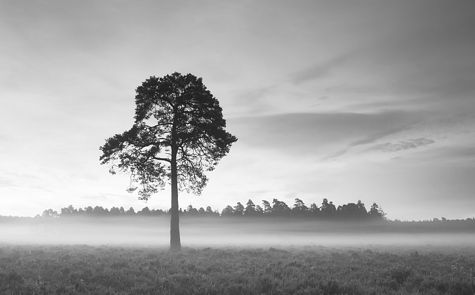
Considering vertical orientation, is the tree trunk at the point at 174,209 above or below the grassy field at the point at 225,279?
above

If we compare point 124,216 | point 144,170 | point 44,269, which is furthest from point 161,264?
point 124,216

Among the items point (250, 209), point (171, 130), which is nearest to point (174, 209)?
point (171, 130)

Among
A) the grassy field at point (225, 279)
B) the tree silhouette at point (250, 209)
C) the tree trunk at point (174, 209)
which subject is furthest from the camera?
the tree silhouette at point (250, 209)

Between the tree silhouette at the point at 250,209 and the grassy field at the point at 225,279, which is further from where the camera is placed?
the tree silhouette at the point at 250,209

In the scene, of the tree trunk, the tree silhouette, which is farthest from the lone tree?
the tree silhouette

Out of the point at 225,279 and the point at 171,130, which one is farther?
the point at 171,130

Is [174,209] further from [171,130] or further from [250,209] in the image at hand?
[250,209]

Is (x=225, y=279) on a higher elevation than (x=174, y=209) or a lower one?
lower

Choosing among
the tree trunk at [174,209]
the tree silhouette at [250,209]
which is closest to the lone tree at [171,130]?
the tree trunk at [174,209]

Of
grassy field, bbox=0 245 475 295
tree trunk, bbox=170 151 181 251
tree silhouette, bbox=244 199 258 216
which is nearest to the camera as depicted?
grassy field, bbox=0 245 475 295

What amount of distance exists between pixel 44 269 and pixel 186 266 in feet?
18.6

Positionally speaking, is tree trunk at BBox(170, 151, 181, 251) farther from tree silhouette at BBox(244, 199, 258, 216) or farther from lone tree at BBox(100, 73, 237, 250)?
tree silhouette at BBox(244, 199, 258, 216)

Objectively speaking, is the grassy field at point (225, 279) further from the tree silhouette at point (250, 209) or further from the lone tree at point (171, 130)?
the tree silhouette at point (250, 209)

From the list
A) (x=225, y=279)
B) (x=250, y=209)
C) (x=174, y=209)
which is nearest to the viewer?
(x=225, y=279)
